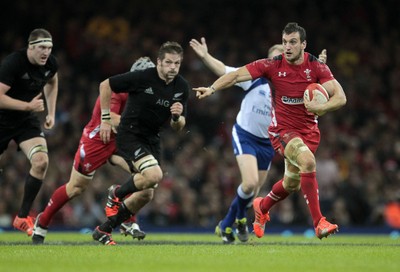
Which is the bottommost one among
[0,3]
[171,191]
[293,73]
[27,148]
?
[171,191]

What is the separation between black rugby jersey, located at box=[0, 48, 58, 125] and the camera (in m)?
11.7

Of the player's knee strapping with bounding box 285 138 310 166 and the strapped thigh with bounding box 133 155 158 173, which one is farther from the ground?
the player's knee strapping with bounding box 285 138 310 166

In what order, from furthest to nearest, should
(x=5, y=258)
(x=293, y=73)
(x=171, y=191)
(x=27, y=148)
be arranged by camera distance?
(x=171, y=191) < (x=27, y=148) < (x=293, y=73) < (x=5, y=258)

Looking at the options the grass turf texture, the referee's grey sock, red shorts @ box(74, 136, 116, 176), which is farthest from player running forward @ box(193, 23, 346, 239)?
the referee's grey sock

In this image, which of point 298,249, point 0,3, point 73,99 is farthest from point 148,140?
point 0,3

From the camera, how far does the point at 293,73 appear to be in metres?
11.1

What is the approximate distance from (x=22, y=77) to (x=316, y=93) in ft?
13.0

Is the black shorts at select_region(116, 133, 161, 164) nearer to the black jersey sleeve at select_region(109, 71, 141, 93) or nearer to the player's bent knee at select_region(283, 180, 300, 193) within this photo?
the black jersey sleeve at select_region(109, 71, 141, 93)

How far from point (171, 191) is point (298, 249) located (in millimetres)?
8264

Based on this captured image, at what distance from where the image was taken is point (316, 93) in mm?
10656

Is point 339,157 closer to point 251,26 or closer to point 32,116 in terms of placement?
point 251,26

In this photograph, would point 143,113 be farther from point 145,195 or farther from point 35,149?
point 35,149

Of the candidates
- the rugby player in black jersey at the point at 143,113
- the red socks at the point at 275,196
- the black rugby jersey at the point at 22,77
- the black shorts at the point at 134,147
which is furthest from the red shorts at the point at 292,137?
the black rugby jersey at the point at 22,77

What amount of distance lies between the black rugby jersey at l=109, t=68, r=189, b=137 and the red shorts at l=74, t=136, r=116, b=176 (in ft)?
2.88
